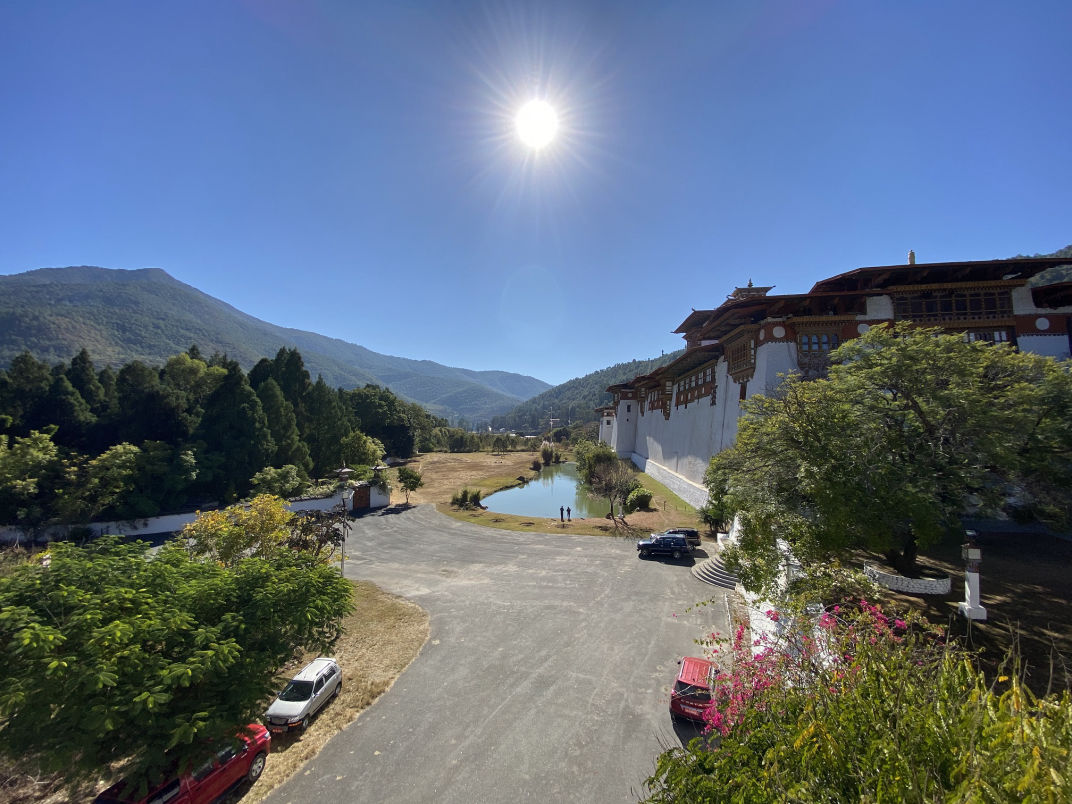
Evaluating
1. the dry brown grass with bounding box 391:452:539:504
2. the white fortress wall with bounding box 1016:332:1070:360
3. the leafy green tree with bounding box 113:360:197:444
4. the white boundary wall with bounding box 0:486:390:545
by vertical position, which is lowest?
the white boundary wall with bounding box 0:486:390:545

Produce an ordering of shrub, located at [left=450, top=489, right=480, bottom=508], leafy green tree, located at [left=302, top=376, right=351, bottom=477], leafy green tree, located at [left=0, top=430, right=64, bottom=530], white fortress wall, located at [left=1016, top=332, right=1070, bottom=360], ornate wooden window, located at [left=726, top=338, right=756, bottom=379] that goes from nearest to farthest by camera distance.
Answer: leafy green tree, located at [left=0, top=430, right=64, bottom=530] → white fortress wall, located at [left=1016, top=332, right=1070, bottom=360] → ornate wooden window, located at [left=726, top=338, right=756, bottom=379] → shrub, located at [left=450, top=489, right=480, bottom=508] → leafy green tree, located at [left=302, top=376, right=351, bottom=477]

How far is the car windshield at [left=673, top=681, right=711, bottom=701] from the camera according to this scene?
988 centimetres

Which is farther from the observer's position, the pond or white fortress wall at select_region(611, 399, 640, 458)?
white fortress wall at select_region(611, 399, 640, 458)

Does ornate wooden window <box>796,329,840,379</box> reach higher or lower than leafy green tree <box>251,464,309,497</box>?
higher

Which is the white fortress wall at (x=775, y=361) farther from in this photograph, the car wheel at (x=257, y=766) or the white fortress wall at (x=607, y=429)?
the white fortress wall at (x=607, y=429)

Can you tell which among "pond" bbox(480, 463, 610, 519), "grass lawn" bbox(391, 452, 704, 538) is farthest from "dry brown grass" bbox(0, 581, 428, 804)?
"pond" bbox(480, 463, 610, 519)

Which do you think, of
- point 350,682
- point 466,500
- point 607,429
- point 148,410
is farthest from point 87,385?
point 607,429

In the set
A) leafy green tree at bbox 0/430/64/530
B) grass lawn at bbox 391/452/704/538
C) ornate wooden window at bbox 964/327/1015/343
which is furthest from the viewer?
grass lawn at bbox 391/452/704/538

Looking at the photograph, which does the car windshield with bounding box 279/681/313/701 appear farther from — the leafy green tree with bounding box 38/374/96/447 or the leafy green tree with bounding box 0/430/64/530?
the leafy green tree with bounding box 38/374/96/447

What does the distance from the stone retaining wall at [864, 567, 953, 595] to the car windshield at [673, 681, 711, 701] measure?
6.28 meters

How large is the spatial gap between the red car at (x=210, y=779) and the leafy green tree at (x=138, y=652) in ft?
2.49

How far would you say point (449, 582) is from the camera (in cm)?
1980

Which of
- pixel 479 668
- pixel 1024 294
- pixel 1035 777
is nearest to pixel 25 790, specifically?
pixel 479 668

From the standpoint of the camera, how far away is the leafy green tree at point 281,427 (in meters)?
36.5
